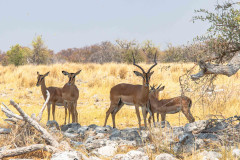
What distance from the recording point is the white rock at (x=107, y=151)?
573 cm

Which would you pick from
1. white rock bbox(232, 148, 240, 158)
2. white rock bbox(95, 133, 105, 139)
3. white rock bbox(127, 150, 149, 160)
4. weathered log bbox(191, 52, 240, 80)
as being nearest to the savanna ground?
white rock bbox(95, 133, 105, 139)

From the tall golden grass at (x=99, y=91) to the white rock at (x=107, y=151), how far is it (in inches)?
163

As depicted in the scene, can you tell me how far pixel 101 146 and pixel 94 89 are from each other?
10.4 meters

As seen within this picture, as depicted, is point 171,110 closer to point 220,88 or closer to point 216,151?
point 216,151

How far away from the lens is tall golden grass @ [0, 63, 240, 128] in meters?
11.1

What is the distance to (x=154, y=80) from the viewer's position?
709 inches

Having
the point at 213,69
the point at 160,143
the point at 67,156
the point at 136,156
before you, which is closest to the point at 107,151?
the point at 136,156

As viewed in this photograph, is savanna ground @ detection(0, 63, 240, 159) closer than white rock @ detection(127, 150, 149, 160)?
No

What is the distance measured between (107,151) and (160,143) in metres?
1.03

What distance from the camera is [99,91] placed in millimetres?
16422

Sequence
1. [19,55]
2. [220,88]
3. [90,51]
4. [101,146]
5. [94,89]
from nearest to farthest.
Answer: [101,146] → [220,88] → [94,89] → [19,55] → [90,51]

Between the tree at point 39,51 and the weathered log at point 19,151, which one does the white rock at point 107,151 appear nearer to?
the weathered log at point 19,151

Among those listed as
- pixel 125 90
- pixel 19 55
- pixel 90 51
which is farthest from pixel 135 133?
pixel 90 51

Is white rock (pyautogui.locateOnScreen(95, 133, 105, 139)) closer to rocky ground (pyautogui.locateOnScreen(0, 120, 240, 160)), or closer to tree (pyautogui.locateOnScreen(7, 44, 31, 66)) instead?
rocky ground (pyautogui.locateOnScreen(0, 120, 240, 160))
